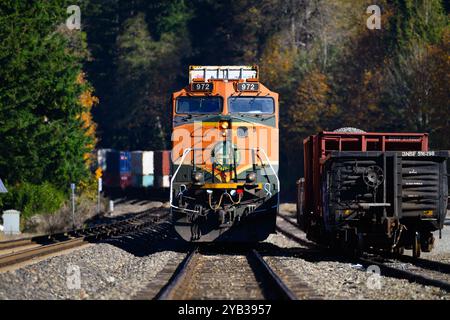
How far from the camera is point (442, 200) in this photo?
19.1m

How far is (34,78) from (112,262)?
2302 cm

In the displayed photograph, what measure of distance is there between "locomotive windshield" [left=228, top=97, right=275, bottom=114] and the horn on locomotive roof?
107cm

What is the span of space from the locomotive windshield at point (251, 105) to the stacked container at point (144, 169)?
41.9m

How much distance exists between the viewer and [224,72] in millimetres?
24031

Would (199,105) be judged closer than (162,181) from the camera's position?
Yes

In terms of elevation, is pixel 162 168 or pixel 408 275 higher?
pixel 162 168

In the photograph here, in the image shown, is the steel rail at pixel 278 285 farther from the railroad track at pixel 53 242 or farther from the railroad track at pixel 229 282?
the railroad track at pixel 53 242

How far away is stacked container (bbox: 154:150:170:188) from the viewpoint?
6019cm

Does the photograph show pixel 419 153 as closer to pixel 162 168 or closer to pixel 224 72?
pixel 224 72

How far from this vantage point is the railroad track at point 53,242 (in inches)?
831

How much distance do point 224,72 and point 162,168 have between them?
36191 mm

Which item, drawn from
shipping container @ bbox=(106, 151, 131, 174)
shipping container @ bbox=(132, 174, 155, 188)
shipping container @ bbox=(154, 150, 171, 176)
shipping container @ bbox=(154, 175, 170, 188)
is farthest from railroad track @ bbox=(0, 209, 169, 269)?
shipping container @ bbox=(106, 151, 131, 174)

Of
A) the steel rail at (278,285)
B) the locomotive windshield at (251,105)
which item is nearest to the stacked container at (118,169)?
the locomotive windshield at (251,105)

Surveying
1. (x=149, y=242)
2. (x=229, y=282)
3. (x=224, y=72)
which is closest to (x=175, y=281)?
(x=229, y=282)
